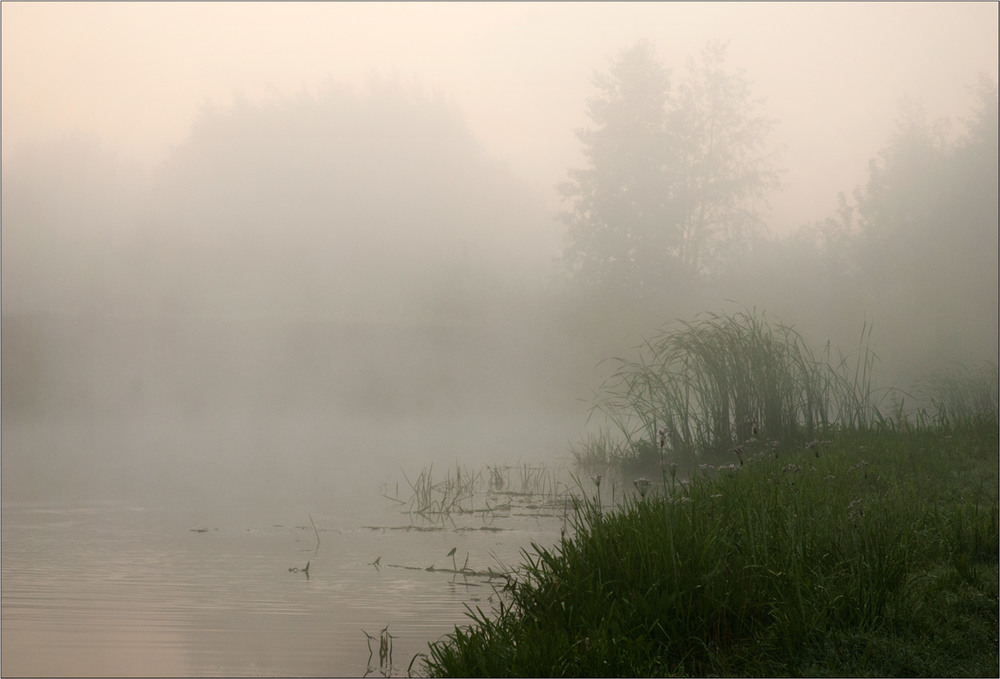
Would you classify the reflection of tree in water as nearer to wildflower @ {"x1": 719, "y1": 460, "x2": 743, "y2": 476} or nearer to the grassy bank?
the grassy bank

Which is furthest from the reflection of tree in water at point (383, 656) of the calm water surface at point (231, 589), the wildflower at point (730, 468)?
the wildflower at point (730, 468)

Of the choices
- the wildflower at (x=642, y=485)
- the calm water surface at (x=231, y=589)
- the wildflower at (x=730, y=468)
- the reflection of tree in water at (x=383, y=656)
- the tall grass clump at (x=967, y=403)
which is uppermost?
the tall grass clump at (x=967, y=403)

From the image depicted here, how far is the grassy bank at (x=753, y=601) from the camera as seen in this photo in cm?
300

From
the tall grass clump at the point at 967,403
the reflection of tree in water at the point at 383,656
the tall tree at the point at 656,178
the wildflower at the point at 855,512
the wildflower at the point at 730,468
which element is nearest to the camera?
the reflection of tree in water at the point at 383,656

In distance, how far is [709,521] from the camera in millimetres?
3881

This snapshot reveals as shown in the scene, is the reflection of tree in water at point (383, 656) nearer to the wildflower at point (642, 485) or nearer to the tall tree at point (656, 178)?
the wildflower at point (642, 485)

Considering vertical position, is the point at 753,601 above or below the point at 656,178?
below

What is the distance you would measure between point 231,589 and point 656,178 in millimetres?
22006

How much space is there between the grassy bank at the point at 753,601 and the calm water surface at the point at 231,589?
2.08 ft

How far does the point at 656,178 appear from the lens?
25219 millimetres

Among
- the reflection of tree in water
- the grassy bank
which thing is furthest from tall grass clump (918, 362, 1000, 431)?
the reflection of tree in water

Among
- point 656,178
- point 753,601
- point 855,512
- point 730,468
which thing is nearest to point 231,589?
point 730,468

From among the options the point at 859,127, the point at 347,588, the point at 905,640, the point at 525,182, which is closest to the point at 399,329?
the point at 525,182

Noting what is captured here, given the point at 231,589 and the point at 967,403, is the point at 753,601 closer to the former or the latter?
the point at 231,589
